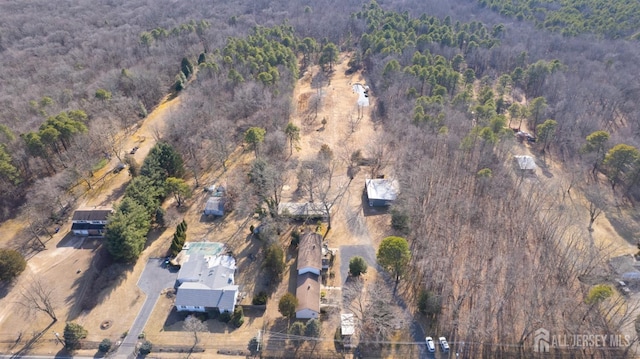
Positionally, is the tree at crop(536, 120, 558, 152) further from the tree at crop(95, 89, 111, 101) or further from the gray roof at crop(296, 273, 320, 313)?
the tree at crop(95, 89, 111, 101)

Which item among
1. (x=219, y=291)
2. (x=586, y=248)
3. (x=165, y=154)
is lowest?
(x=586, y=248)

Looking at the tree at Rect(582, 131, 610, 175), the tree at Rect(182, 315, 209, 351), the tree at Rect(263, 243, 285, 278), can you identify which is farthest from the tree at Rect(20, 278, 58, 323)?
the tree at Rect(582, 131, 610, 175)

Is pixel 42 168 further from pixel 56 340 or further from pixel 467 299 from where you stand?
pixel 467 299

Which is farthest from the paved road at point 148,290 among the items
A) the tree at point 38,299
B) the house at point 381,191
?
the house at point 381,191

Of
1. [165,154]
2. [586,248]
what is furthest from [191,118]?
[586,248]

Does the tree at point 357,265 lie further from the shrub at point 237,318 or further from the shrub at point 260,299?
the shrub at point 237,318

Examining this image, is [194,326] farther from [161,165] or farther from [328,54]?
[328,54]
